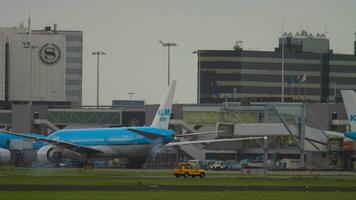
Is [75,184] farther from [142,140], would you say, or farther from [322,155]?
[322,155]

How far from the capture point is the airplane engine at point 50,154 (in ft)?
562

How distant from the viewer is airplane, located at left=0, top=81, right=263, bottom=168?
6476 inches

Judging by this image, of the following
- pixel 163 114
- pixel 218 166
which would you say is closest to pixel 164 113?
pixel 163 114

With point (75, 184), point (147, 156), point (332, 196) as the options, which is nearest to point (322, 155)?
point (147, 156)

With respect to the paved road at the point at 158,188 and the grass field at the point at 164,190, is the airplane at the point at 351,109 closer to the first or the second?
the grass field at the point at 164,190

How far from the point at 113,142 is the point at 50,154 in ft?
34.1

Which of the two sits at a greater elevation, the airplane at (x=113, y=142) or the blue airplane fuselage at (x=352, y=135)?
the blue airplane fuselage at (x=352, y=135)

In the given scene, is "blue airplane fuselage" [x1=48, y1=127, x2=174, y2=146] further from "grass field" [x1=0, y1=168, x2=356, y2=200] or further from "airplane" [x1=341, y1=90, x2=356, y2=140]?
"grass field" [x1=0, y1=168, x2=356, y2=200]

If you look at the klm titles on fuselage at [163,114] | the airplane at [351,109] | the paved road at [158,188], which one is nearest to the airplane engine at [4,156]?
the klm titles on fuselage at [163,114]

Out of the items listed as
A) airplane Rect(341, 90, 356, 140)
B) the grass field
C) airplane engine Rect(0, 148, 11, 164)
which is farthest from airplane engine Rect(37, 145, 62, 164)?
the grass field

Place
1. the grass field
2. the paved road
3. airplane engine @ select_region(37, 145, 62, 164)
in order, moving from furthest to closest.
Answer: airplane engine @ select_region(37, 145, 62, 164)
the paved road
the grass field

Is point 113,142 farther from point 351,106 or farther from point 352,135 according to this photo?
point 352,135

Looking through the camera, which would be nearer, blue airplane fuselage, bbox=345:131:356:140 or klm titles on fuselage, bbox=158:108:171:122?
blue airplane fuselage, bbox=345:131:356:140

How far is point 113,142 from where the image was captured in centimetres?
16700
